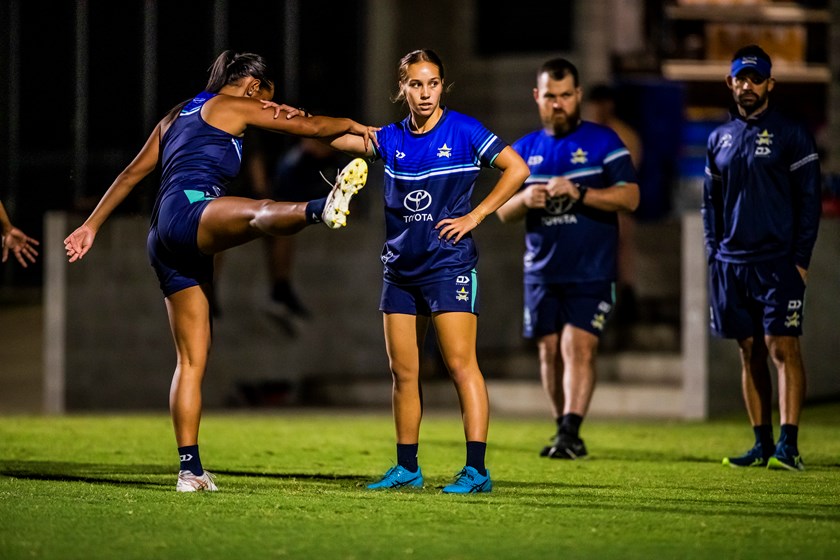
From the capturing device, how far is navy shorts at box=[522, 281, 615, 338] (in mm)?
8594

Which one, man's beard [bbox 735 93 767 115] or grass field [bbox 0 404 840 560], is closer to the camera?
grass field [bbox 0 404 840 560]

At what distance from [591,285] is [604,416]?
140 inches

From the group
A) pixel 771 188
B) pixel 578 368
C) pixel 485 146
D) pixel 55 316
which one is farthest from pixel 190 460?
pixel 55 316

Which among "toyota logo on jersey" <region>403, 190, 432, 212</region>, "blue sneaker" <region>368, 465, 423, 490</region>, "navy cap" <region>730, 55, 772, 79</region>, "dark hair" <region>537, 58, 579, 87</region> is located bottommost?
"blue sneaker" <region>368, 465, 423, 490</region>

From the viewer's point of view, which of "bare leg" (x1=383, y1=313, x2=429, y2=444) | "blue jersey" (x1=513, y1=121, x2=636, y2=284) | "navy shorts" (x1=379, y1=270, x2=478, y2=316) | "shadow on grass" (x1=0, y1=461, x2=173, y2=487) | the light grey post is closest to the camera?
"navy shorts" (x1=379, y1=270, x2=478, y2=316)

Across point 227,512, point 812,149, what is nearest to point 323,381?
point 812,149

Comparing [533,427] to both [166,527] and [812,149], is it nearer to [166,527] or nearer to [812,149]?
[812,149]

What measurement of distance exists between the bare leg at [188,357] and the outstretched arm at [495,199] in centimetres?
117

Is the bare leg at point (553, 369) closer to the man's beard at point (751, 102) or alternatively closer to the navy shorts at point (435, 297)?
the man's beard at point (751, 102)

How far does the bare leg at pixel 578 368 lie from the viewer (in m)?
8.47

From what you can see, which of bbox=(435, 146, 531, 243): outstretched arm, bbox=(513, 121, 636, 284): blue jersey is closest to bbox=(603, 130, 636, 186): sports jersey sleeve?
bbox=(513, 121, 636, 284): blue jersey

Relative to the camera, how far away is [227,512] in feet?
19.0

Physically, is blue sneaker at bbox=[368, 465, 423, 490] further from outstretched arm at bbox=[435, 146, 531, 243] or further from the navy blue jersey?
the navy blue jersey

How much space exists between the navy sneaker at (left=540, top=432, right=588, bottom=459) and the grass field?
133mm
